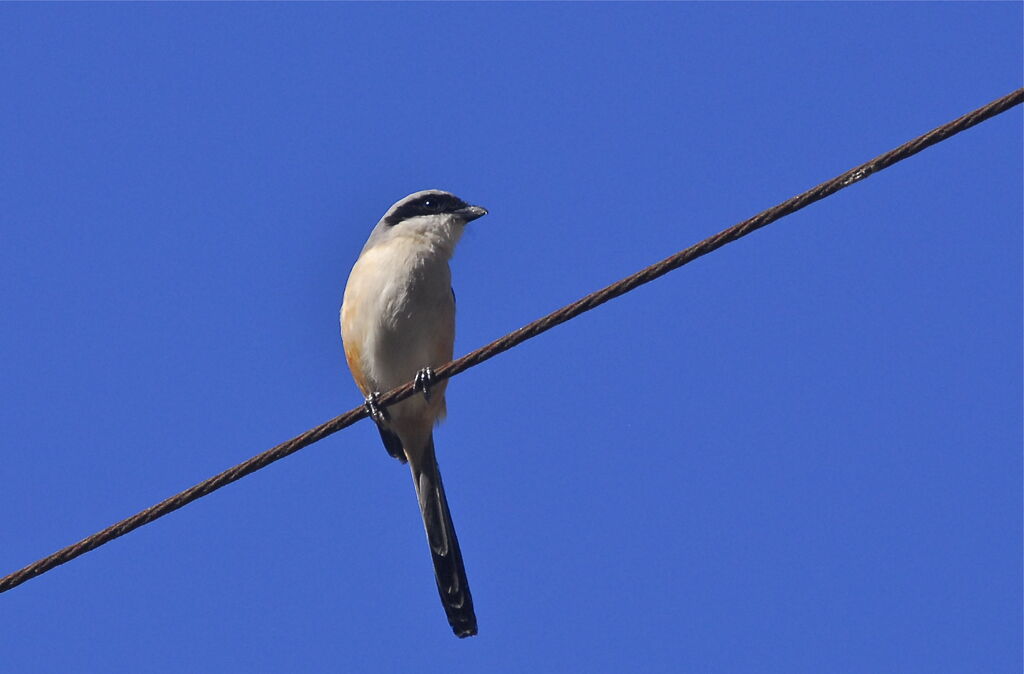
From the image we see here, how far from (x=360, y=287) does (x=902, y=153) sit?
3.93m

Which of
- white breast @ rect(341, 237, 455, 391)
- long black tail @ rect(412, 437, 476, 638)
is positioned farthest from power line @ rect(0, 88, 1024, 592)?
long black tail @ rect(412, 437, 476, 638)

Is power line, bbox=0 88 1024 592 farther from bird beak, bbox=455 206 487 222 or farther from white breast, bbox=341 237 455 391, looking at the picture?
bird beak, bbox=455 206 487 222

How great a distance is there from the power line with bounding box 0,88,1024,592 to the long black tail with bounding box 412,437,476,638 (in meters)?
2.40

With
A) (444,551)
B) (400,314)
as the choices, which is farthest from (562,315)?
(444,551)

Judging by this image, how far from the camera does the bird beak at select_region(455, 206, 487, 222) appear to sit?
26.9ft

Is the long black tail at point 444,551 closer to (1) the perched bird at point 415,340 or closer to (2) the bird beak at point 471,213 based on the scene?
(1) the perched bird at point 415,340

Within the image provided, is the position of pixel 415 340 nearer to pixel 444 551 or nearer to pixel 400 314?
pixel 400 314

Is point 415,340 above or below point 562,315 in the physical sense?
above

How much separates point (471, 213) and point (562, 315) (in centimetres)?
340

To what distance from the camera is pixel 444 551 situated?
307 inches

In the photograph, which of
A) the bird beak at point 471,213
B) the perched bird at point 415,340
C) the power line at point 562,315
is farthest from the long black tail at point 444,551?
the power line at point 562,315

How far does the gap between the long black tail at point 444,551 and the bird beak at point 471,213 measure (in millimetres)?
1385

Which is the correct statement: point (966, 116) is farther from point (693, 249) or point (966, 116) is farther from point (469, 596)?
point (469, 596)

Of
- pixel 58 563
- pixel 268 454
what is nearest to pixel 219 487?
pixel 268 454
